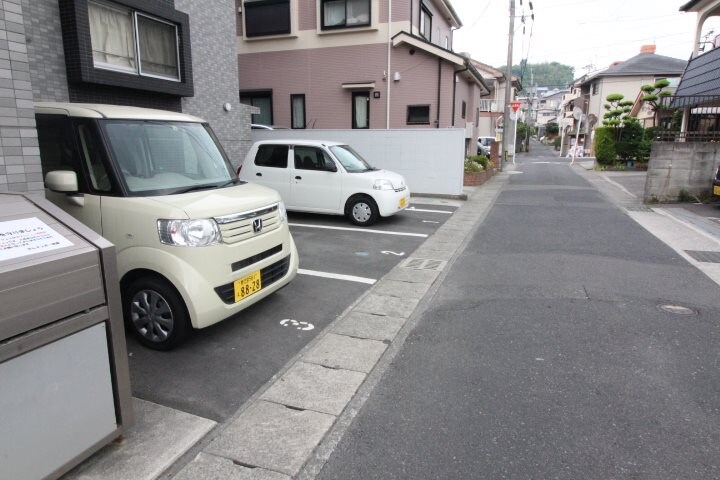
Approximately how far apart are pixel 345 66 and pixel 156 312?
1467 centimetres

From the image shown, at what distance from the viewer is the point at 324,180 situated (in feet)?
31.1

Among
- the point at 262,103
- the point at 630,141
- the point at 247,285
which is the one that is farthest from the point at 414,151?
the point at 630,141

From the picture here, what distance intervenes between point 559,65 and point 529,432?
9272 centimetres

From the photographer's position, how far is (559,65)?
83.1 m

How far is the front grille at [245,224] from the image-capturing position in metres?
3.92

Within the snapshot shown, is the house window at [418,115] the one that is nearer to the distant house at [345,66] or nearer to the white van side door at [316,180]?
the distant house at [345,66]

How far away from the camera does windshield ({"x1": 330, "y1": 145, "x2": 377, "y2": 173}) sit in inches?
373

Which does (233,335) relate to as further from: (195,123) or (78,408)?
(195,123)

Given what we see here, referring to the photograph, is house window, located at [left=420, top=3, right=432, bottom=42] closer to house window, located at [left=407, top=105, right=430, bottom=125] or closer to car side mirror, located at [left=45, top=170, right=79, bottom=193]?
house window, located at [left=407, top=105, right=430, bottom=125]

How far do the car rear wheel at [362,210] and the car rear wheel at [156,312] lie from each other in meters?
5.80

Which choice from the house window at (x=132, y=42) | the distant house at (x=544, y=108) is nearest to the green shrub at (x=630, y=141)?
the house window at (x=132, y=42)

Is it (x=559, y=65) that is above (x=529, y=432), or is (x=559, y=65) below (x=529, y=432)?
above

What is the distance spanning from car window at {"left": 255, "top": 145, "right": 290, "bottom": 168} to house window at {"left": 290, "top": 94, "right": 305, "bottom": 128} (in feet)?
27.8

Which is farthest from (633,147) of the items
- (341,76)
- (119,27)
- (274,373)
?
(274,373)
